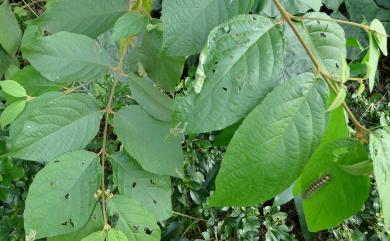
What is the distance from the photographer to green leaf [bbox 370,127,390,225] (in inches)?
20.0

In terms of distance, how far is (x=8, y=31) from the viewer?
1.43 m

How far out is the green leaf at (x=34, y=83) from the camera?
0.88m

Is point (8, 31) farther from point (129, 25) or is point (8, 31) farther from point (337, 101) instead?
point (337, 101)

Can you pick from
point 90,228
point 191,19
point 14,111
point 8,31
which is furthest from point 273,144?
point 8,31

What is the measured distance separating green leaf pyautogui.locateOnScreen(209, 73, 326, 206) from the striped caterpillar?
6cm

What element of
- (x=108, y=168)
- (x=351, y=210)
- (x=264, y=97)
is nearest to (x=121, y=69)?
(x=264, y=97)

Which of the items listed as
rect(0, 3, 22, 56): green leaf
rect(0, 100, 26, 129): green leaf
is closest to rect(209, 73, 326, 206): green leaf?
rect(0, 100, 26, 129): green leaf

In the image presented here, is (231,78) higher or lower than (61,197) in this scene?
higher

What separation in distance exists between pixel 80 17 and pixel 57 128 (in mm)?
253

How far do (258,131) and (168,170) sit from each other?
22 cm

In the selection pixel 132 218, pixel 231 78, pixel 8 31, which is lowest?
pixel 8 31

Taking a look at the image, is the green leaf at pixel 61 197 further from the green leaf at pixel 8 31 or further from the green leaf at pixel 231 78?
the green leaf at pixel 8 31

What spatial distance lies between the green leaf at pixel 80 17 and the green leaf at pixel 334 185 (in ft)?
1.61

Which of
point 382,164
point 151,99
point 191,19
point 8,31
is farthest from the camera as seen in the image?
point 8,31
